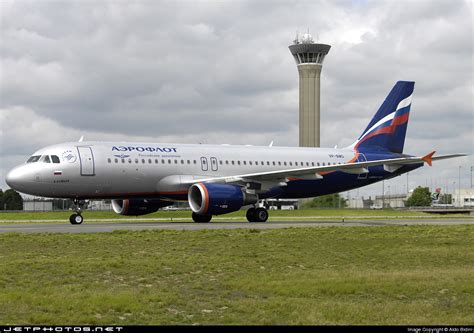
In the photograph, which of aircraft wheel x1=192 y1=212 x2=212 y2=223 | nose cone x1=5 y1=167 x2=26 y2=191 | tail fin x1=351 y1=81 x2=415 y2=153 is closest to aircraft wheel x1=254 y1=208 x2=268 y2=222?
aircraft wheel x1=192 y1=212 x2=212 y2=223

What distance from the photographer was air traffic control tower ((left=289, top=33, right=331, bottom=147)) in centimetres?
15650

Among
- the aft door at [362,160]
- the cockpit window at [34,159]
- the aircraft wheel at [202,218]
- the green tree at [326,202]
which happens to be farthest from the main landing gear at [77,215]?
the green tree at [326,202]

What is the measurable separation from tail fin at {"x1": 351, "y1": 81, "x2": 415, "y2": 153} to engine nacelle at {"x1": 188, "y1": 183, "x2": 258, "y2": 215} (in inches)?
536

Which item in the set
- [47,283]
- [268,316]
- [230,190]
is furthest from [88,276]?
[230,190]

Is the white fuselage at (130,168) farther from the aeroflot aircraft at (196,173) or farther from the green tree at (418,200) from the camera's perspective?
the green tree at (418,200)

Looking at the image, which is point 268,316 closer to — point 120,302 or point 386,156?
point 120,302

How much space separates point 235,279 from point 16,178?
2291 cm

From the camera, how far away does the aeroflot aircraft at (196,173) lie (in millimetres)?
38031

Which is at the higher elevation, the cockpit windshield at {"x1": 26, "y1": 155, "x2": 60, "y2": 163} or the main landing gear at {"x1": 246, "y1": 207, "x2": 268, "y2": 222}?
the cockpit windshield at {"x1": 26, "y1": 155, "x2": 60, "y2": 163}

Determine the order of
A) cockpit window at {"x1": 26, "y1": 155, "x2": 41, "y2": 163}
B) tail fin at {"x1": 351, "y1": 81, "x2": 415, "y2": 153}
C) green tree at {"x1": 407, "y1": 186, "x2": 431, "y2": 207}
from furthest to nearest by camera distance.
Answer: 1. green tree at {"x1": 407, "y1": 186, "x2": 431, "y2": 207}
2. tail fin at {"x1": 351, "y1": 81, "x2": 415, "y2": 153}
3. cockpit window at {"x1": 26, "y1": 155, "x2": 41, "y2": 163}

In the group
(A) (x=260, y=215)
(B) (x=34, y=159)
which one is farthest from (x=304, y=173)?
(B) (x=34, y=159)

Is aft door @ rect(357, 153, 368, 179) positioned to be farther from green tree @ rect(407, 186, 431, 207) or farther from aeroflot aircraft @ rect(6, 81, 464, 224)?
green tree @ rect(407, 186, 431, 207)

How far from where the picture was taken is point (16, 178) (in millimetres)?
37531

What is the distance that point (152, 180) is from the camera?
4044 centimetres
